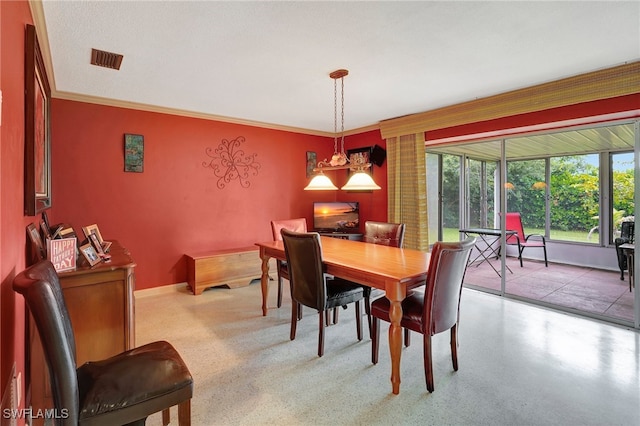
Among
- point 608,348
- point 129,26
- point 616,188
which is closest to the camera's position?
point 129,26

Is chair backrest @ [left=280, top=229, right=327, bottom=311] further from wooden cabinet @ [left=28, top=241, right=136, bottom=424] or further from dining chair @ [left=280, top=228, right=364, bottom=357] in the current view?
wooden cabinet @ [left=28, top=241, right=136, bottom=424]

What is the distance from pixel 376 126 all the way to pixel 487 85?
2.00m

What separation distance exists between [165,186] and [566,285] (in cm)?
553

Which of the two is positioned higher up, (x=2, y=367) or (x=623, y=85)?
(x=623, y=85)

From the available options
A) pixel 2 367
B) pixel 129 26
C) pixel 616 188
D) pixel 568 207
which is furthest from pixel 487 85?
pixel 2 367

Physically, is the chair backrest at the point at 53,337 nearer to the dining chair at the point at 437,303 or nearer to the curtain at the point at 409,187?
the dining chair at the point at 437,303

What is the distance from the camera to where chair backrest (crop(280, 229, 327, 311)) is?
250cm

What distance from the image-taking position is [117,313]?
2057 millimetres

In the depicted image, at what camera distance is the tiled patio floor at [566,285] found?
3.64 m

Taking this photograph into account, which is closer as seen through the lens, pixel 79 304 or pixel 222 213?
pixel 79 304

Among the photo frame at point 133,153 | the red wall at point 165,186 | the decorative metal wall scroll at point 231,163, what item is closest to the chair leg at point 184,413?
the red wall at point 165,186

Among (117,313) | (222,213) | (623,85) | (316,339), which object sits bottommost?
(316,339)

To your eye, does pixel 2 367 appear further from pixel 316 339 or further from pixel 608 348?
pixel 608 348

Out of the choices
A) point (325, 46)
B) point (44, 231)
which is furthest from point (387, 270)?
point (44, 231)
